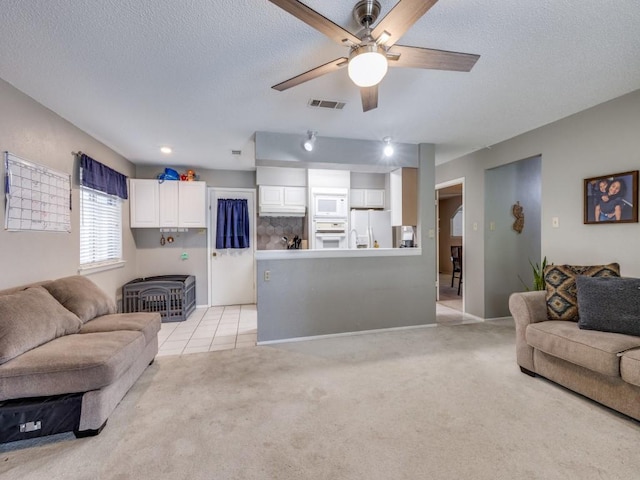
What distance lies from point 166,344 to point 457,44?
12.7 ft

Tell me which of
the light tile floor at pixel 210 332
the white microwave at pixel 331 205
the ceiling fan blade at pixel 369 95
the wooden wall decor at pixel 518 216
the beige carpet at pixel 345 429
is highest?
the ceiling fan blade at pixel 369 95

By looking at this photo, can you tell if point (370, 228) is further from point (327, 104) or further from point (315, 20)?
point (315, 20)

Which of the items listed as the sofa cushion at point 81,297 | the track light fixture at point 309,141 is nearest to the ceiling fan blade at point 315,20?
the track light fixture at point 309,141

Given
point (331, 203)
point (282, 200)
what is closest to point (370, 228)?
point (331, 203)

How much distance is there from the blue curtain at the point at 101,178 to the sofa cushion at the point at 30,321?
146 cm

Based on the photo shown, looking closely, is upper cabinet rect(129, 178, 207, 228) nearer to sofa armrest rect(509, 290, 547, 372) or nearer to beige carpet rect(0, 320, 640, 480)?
beige carpet rect(0, 320, 640, 480)

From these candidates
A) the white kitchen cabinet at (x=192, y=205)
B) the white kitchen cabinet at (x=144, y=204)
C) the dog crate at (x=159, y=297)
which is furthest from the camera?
the white kitchen cabinet at (x=192, y=205)

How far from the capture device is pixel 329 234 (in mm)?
4523

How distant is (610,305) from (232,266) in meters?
4.83

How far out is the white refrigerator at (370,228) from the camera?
4.48 metres

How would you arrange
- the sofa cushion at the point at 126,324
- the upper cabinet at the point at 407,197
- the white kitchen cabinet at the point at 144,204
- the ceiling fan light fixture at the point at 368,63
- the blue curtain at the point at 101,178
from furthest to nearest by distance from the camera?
the white kitchen cabinet at the point at 144,204 → the upper cabinet at the point at 407,197 → the blue curtain at the point at 101,178 → the sofa cushion at the point at 126,324 → the ceiling fan light fixture at the point at 368,63

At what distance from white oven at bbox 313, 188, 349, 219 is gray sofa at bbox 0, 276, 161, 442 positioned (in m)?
2.94

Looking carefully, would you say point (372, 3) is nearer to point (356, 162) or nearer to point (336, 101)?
point (336, 101)

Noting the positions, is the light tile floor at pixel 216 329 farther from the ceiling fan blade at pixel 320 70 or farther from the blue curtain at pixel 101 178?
the ceiling fan blade at pixel 320 70
